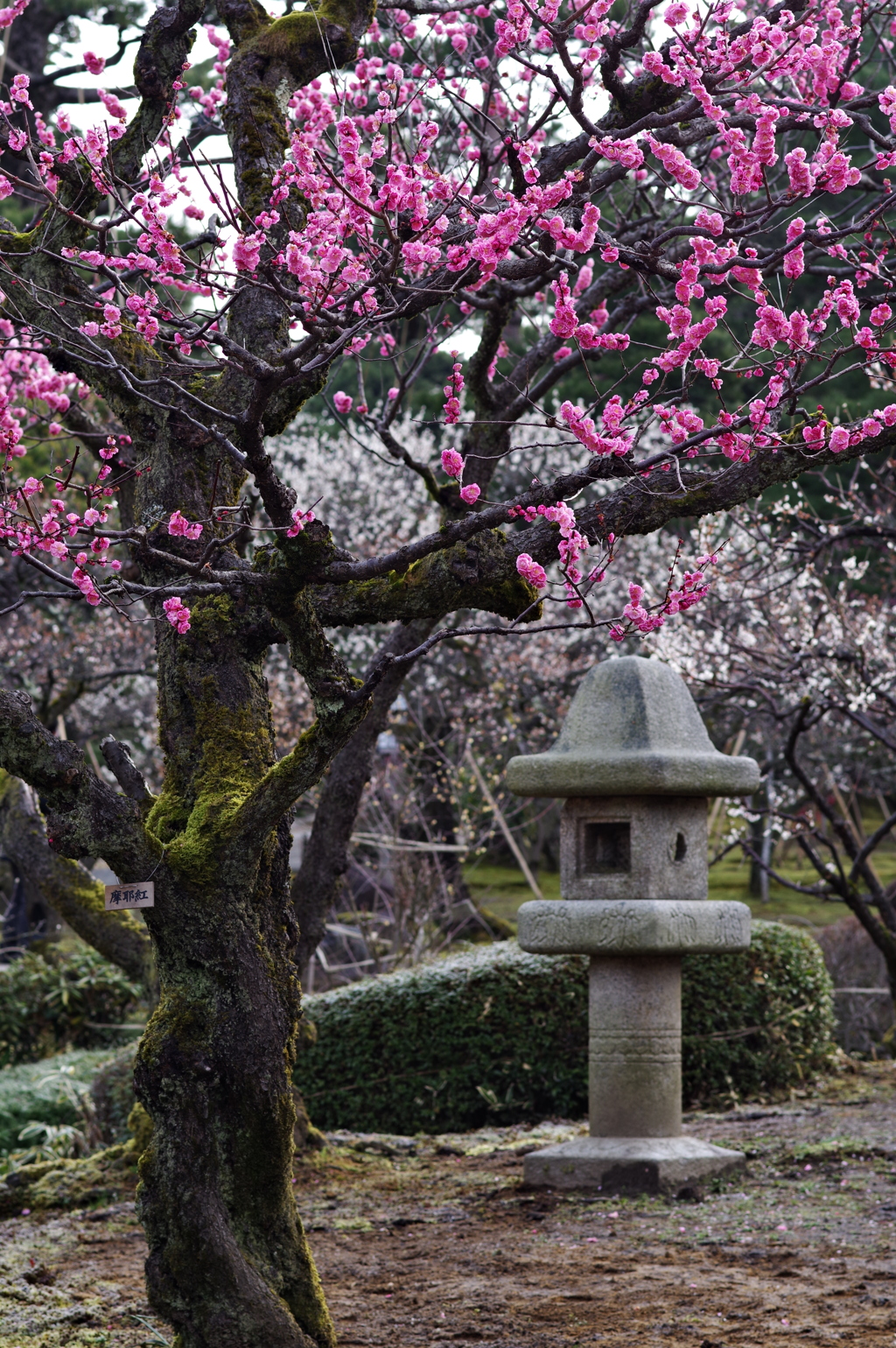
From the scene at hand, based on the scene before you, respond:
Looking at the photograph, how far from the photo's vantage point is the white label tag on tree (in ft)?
10.4

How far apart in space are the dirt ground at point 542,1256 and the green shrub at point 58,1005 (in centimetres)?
364

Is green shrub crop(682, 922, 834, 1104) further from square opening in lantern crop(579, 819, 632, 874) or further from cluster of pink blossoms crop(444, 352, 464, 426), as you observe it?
cluster of pink blossoms crop(444, 352, 464, 426)

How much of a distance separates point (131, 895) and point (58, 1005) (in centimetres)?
710

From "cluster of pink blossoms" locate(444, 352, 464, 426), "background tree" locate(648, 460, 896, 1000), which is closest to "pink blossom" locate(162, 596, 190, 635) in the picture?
"cluster of pink blossoms" locate(444, 352, 464, 426)

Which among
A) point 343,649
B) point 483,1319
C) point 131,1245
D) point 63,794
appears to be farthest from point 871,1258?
point 343,649

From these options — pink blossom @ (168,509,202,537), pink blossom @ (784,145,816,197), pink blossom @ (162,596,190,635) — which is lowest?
pink blossom @ (162,596,190,635)

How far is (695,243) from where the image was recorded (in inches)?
130

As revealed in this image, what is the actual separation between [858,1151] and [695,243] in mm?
4728

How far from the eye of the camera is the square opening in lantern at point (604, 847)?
20.7 ft

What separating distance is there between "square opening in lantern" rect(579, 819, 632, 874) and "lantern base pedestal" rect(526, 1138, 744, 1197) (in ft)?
4.10

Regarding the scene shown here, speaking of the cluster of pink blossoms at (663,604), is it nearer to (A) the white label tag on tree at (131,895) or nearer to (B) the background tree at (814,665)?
(A) the white label tag on tree at (131,895)

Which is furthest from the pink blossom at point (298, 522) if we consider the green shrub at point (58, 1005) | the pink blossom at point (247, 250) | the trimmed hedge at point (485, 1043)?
the green shrub at point (58, 1005)

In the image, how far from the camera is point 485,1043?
764 centimetres

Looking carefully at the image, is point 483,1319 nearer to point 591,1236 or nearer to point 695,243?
point 591,1236
